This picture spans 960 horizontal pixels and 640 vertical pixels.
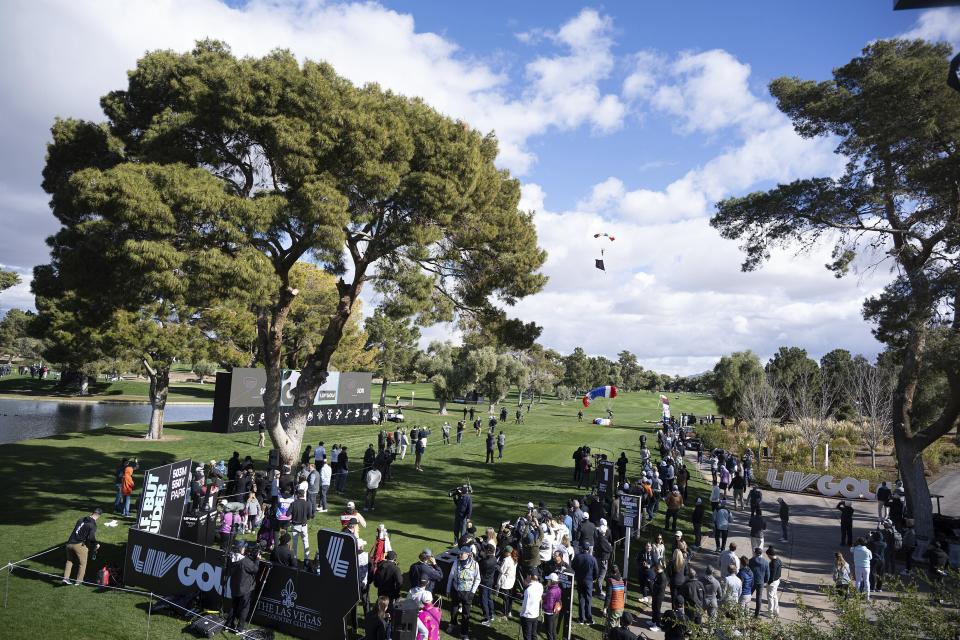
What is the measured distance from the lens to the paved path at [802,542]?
13477mm

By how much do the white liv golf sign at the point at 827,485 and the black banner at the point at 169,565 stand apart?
26665 millimetres

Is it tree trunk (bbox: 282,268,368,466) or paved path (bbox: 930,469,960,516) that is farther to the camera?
paved path (bbox: 930,469,960,516)

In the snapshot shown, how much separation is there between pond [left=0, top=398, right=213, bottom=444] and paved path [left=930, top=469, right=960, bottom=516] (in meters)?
43.2

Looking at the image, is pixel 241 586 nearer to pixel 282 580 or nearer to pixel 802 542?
pixel 282 580

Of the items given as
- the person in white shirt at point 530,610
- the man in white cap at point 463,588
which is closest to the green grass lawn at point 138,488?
the man in white cap at point 463,588

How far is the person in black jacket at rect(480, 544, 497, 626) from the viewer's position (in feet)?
34.4

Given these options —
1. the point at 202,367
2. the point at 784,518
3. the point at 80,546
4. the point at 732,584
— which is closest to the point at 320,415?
the point at 202,367

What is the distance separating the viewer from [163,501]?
12703 mm

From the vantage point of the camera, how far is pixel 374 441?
3369cm

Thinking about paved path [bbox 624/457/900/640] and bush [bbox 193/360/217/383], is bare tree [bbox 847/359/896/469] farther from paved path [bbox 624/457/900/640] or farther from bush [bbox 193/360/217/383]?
bush [bbox 193/360/217/383]

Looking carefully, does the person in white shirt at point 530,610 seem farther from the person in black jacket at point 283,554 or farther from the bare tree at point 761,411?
the bare tree at point 761,411

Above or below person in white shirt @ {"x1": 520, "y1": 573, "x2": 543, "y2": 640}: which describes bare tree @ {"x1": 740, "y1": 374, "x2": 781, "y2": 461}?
above

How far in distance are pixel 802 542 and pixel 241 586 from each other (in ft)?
57.2

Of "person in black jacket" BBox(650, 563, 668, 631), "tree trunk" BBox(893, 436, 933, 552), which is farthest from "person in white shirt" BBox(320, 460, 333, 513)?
"tree trunk" BBox(893, 436, 933, 552)
